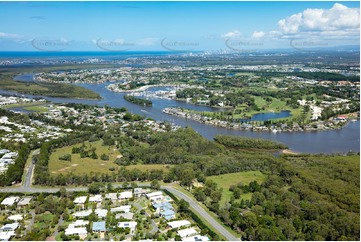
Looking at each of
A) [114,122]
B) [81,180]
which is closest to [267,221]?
[81,180]

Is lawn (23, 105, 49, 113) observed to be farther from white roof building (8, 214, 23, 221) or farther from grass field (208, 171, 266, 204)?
grass field (208, 171, 266, 204)

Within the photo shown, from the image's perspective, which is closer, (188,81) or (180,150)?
(180,150)

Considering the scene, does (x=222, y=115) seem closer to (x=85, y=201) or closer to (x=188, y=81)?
(x=85, y=201)

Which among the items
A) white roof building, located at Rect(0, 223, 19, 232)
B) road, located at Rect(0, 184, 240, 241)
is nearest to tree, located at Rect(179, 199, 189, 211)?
road, located at Rect(0, 184, 240, 241)

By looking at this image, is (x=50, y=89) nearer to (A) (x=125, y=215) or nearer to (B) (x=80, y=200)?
(B) (x=80, y=200)

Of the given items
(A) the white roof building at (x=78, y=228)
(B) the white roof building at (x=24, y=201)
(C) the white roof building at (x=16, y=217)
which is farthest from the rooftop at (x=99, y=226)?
(B) the white roof building at (x=24, y=201)

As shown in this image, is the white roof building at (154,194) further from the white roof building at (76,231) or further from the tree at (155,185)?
the white roof building at (76,231)

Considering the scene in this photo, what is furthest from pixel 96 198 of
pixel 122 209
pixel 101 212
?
pixel 122 209
